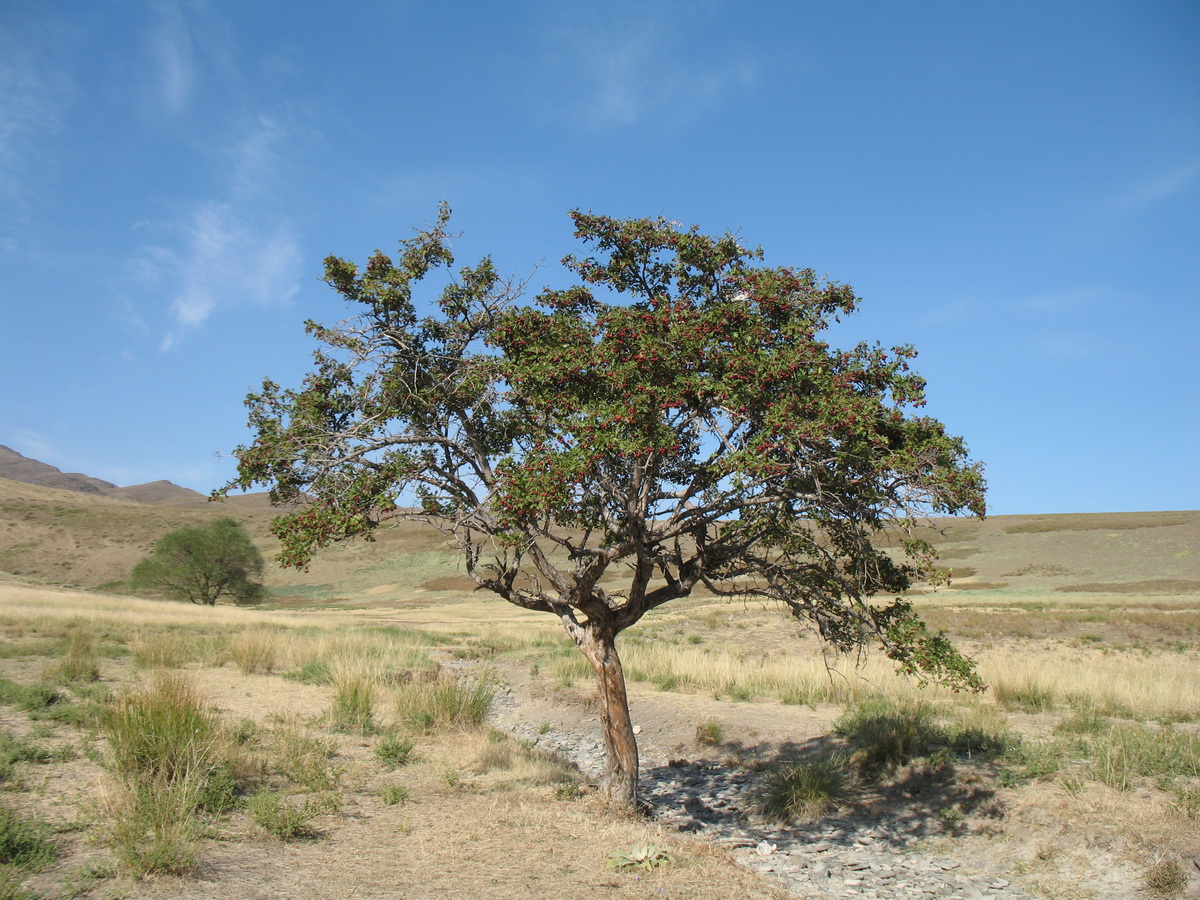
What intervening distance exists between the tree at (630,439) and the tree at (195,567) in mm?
57474

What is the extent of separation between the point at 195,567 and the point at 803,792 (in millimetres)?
59718

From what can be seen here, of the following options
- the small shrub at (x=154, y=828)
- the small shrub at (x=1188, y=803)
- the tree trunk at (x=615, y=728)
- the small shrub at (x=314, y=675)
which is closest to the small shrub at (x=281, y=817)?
the small shrub at (x=154, y=828)

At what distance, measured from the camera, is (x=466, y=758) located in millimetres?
12102

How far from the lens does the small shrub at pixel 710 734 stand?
15.4 m

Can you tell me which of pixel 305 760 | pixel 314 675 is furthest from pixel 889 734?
pixel 314 675

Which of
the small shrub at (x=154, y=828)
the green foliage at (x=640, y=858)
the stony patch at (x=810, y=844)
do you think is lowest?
the stony patch at (x=810, y=844)

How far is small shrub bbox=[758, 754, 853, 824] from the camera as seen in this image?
11.5 metres

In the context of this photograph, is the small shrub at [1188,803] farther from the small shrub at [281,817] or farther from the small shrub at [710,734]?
the small shrub at [281,817]

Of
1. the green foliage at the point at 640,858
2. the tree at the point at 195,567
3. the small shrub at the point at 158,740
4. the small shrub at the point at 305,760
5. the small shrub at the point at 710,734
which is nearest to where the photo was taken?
the green foliage at the point at 640,858

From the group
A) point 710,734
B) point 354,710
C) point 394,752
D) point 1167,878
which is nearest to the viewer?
point 1167,878

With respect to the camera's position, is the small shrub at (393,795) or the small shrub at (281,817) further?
the small shrub at (393,795)

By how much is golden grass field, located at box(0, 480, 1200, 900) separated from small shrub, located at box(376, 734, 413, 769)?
0.08 meters

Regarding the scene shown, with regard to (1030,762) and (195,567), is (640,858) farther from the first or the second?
(195,567)

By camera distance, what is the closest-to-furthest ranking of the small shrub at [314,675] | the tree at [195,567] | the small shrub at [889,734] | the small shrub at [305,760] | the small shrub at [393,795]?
the small shrub at [393,795] < the small shrub at [305,760] < the small shrub at [889,734] < the small shrub at [314,675] < the tree at [195,567]
